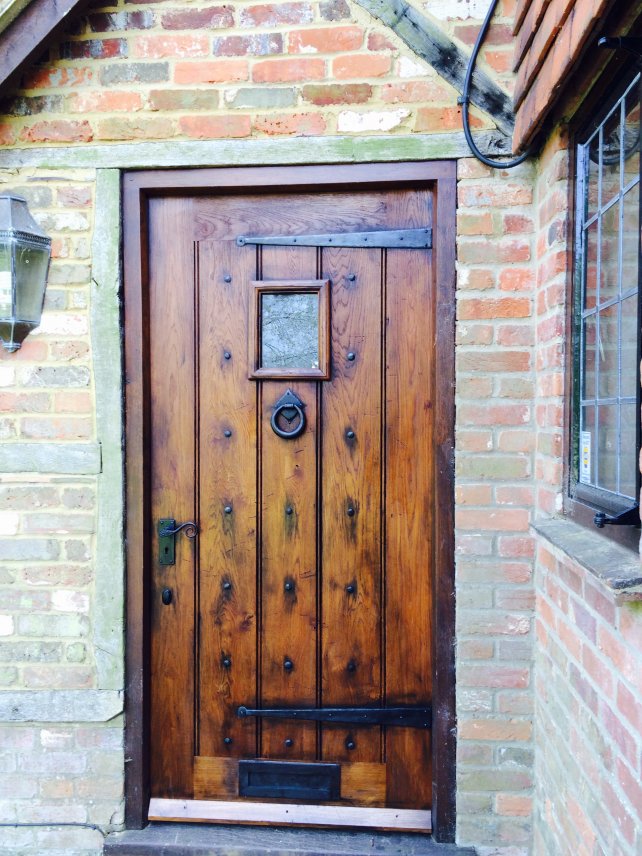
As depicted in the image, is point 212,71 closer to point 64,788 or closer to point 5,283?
point 5,283

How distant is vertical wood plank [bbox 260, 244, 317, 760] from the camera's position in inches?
83.0

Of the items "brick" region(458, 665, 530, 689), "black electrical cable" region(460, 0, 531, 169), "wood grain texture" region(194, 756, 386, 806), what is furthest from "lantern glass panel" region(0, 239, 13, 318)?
"brick" region(458, 665, 530, 689)

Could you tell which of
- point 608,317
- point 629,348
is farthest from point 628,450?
point 608,317

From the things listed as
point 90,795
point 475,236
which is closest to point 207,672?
point 90,795

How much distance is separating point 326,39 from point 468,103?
1.65ft

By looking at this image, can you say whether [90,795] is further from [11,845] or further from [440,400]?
[440,400]

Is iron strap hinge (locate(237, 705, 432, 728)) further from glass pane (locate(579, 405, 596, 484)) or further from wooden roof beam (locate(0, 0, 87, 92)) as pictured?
wooden roof beam (locate(0, 0, 87, 92))

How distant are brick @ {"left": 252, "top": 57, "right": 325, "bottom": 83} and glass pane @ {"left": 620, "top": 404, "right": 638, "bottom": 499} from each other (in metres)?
1.41

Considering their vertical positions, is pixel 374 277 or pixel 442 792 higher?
pixel 374 277

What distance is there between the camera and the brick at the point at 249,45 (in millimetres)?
1977

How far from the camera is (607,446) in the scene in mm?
1614

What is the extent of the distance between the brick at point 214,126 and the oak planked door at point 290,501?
0.65ft

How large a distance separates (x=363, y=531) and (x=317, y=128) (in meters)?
1.34

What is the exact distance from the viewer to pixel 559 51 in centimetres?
Answer: 151
